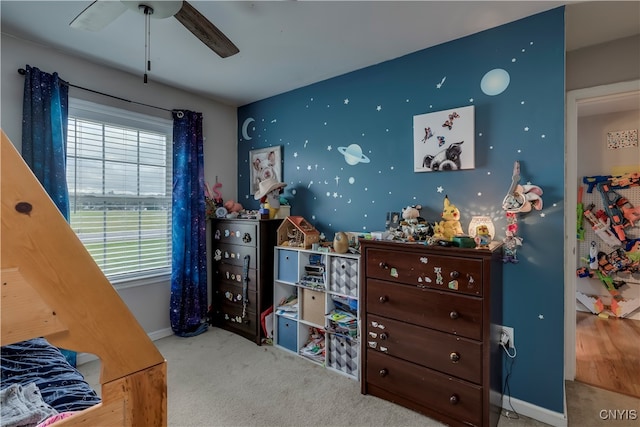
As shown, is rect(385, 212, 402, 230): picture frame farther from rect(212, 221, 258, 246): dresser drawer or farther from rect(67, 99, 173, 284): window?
rect(67, 99, 173, 284): window

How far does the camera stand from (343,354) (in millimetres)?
2414

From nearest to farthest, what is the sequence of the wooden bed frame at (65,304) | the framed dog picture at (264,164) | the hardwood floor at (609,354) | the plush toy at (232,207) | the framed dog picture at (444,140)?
1. the wooden bed frame at (65,304)
2. the framed dog picture at (444,140)
3. the hardwood floor at (609,354)
4. the framed dog picture at (264,164)
5. the plush toy at (232,207)

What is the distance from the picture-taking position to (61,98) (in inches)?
Answer: 93.5

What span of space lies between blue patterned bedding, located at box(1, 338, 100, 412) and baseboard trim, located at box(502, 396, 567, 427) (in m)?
2.37

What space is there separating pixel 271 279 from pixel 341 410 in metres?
1.38

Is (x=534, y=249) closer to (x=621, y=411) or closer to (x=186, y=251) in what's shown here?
(x=621, y=411)

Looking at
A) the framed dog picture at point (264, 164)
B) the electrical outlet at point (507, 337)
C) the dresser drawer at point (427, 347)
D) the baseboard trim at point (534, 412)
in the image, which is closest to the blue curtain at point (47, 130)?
the framed dog picture at point (264, 164)

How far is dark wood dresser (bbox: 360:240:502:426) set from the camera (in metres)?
1.73

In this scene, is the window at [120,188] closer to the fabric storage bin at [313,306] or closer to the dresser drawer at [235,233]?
the dresser drawer at [235,233]

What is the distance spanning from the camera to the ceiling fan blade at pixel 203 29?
1460mm

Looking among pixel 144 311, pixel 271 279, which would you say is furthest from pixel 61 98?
pixel 271 279

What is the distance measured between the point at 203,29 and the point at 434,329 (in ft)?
7.06

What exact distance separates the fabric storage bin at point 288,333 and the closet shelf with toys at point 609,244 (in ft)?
11.7

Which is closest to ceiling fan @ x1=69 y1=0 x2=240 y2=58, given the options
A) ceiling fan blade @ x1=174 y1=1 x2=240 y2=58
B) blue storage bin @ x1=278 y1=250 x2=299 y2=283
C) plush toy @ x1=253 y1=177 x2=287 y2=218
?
ceiling fan blade @ x1=174 y1=1 x2=240 y2=58
